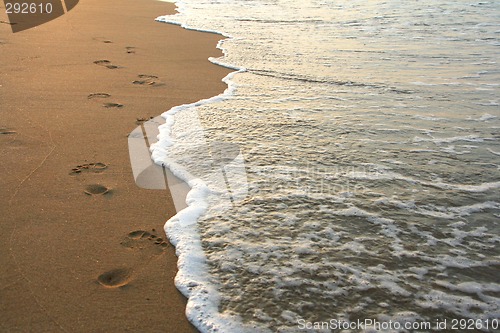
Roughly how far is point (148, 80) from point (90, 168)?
7.00 feet

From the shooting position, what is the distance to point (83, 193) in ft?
9.54

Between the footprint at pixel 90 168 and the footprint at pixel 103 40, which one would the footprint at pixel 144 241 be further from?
the footprint at pixel 103 40

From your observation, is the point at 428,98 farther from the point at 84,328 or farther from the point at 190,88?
the point at 84,328

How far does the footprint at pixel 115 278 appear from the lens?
87.0 inches

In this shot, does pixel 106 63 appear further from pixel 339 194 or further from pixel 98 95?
pixel 339 194

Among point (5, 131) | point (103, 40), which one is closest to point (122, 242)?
point (5, 131)

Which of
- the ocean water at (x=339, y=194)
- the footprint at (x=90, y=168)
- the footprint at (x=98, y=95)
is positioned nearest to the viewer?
the ocean water at (x=339, y=194)

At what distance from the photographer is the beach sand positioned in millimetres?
2074

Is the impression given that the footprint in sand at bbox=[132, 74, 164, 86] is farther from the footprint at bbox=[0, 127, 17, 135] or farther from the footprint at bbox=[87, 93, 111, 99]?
the footprint at bbox=[0, 127, 17, 135]

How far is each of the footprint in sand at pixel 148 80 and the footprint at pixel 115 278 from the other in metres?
3.07

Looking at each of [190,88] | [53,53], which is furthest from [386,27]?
[53,53]

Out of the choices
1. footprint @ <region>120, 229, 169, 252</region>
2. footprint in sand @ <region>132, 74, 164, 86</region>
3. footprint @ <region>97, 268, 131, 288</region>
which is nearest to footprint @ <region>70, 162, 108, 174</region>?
footprint @ <region>120, 229, 169, 252</region>

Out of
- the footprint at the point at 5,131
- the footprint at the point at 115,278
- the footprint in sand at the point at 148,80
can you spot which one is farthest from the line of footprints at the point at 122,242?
the footprint in sand at the point at 148,80

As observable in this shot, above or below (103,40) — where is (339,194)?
below
